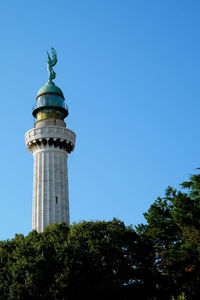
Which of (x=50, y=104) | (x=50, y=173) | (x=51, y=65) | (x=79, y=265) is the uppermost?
(x=51, y=65)

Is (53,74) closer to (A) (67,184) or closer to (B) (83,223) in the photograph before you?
(A) (67,184)

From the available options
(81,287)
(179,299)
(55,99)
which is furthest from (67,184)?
(179,299)

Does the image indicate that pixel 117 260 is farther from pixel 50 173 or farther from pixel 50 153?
pixel 50 153

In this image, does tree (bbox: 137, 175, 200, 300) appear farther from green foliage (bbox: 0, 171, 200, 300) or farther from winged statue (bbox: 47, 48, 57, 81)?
winged statue (bbox: 47, 48, 57, 81)

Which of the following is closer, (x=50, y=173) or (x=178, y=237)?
(x=178, y=237)

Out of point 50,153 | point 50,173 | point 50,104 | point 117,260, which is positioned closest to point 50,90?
point 50,104

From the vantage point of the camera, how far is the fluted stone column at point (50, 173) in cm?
4619

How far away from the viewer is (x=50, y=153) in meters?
49.8

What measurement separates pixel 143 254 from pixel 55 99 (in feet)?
81.7

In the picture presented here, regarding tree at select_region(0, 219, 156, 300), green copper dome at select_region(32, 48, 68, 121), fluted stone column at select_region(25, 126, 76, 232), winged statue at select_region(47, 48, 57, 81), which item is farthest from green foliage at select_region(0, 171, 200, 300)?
winged statue at select_region(47, 48, 57, 81)

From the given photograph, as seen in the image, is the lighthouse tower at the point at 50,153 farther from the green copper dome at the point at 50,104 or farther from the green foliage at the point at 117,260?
the green foliage at the point at 117,260

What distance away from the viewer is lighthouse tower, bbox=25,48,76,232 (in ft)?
152

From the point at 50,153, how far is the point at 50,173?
2.82 meters

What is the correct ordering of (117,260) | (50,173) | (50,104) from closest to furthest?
(117,260) < (50,173) < (50,104)
